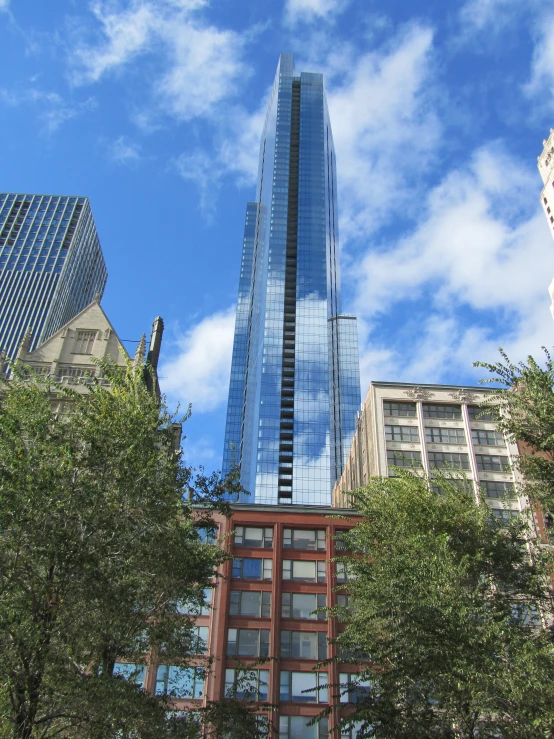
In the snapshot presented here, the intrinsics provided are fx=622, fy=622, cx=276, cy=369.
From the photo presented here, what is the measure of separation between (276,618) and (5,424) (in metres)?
30.7

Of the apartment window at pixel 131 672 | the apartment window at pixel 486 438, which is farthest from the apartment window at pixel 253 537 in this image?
the apartment window at pixel 486 438

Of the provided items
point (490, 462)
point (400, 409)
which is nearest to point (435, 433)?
point (400, 409)

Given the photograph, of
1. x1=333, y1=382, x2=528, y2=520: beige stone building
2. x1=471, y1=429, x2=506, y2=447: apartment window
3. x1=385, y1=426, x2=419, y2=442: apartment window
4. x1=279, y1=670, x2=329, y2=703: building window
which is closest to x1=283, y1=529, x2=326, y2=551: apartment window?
x1=279, y1=670, x2=329, y2=703: building window

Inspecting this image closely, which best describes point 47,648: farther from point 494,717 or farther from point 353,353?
point 353,353

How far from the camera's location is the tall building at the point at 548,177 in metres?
138

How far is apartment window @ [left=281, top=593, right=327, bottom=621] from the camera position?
4325 centimetres

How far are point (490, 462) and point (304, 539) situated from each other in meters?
24.3

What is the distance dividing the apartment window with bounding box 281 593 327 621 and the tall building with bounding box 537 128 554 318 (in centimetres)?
10950

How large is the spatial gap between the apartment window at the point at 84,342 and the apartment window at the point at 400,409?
30668mm

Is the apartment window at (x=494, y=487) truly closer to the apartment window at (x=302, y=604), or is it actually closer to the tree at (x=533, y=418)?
the apartment window at (x=302, y=604)

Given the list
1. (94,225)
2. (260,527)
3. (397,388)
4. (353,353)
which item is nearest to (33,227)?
(94,225)

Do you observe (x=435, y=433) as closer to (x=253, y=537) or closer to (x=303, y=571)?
(x=303, y=571)

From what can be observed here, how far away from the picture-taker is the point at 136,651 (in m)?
Answer: 20.7

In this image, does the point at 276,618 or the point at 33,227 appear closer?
the point at 276,618
